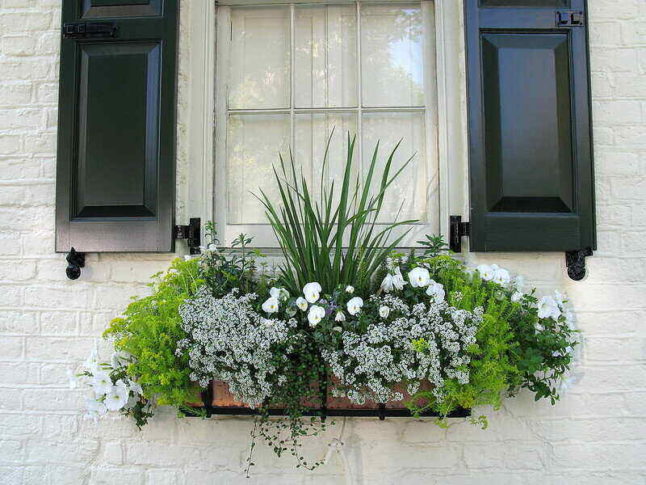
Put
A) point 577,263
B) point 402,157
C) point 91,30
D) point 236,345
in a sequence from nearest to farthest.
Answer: point 236,345
point 577,263
point 91,30
point 402,157

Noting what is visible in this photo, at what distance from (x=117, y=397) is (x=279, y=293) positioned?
0.62 m

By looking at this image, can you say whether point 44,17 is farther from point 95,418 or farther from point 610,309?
point 610,309

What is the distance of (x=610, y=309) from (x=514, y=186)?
0.54 metres

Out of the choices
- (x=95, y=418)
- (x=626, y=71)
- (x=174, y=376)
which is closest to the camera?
(x=174, y=376)

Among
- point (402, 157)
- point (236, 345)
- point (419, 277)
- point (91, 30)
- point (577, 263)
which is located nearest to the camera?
point (236, 345)

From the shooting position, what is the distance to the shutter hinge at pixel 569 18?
1812mm

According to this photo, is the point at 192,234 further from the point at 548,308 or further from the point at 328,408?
the point at 548,308

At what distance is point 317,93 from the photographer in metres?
2.04

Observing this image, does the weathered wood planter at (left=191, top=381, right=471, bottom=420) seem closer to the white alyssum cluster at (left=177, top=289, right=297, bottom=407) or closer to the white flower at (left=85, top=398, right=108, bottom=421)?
the white alyssum cluster at (left=177, top=289, right=297, bottom=407)

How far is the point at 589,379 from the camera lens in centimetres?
177

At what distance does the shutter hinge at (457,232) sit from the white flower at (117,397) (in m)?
1.21

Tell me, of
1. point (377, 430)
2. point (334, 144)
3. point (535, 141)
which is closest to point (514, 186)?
point (535, 141)

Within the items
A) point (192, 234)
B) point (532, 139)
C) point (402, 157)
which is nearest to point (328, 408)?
point (192, 234)

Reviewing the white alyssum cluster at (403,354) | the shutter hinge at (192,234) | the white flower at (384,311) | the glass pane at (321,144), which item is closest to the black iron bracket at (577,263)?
the white alyssum cluster at (403,354)
